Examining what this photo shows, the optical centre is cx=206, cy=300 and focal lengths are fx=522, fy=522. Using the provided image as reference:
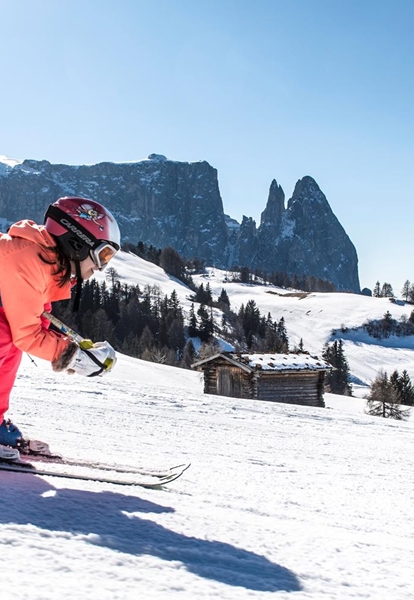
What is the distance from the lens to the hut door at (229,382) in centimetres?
2967

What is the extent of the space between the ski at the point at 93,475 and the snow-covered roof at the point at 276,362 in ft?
83.7

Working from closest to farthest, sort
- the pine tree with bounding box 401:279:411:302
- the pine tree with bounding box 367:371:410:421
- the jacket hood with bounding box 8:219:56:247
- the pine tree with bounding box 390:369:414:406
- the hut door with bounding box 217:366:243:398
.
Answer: the jacket hood with bounding box 8:219:56:247 < the hut door with bounding box 217:366:243:398 < the pine tree with bounding box 367:371:410:421 < the pine tree with bounding box 390:369:414:406 < the pine tree with bounding box 401:279:411:302

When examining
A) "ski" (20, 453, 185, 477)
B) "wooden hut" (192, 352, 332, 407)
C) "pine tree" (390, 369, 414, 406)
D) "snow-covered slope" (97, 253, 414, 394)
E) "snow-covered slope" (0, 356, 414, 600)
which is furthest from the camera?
"snow-covered slope" (97, 253, 414, 394)

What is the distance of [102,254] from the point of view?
294 centimetres

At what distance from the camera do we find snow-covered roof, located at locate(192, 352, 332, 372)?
28.7 meters

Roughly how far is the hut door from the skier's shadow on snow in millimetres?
27426

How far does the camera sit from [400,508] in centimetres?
353

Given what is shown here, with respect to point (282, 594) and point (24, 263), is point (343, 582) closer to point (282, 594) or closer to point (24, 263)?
point (282, 594)

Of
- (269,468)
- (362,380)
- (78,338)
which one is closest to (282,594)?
(78,338)

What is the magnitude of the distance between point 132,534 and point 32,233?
1.55 meters

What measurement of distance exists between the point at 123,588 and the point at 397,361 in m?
103

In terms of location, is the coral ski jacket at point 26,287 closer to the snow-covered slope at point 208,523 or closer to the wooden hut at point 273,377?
the snow-covered slope at point 208,523

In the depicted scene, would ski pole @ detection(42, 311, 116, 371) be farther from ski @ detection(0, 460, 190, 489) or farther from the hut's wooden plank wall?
the hut's wooden plank wall

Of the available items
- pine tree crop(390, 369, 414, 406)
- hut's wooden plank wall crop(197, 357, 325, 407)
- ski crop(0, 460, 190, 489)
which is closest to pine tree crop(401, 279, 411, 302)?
pine tree crop(390, 369, 414, 406)
